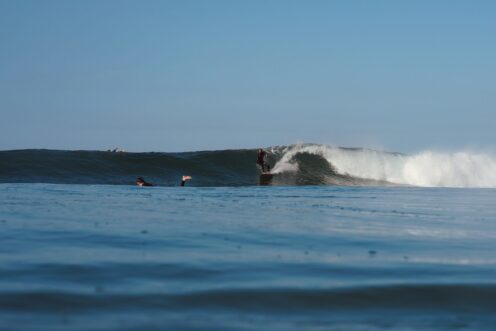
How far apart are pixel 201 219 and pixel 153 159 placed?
25.8 meters

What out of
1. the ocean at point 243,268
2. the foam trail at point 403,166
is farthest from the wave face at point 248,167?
the ocean at point 243,268

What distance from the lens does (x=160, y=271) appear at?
178 inches

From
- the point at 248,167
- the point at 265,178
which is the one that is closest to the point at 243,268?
the point at 265,178

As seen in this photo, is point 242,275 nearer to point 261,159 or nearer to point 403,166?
point 261,159

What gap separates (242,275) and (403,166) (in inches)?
1438

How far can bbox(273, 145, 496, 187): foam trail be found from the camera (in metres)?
36.7

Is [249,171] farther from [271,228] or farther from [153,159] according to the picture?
[271,228]

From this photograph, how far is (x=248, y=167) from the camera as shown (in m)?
35.3

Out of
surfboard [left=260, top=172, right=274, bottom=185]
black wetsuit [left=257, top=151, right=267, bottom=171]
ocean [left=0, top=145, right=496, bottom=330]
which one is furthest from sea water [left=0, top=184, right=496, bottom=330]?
surfboard [left=260, top=172, right=274, bottom=185]

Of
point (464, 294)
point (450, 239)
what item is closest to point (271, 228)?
point (450, 239)

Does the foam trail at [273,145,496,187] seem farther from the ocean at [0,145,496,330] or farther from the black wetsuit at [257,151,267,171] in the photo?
the ocean at [0,145,496,330]

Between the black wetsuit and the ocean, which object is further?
the black wetsuit

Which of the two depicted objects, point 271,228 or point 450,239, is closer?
point 450,239

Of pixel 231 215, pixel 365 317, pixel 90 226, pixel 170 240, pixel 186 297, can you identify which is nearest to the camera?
pixel 365 317
